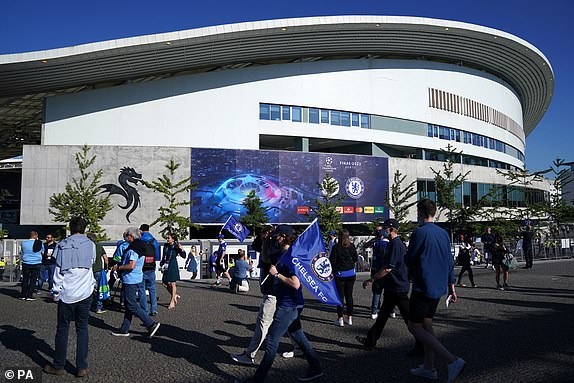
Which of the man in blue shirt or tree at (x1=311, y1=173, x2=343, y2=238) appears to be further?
tree at (x1=311, y1=173, x2=343, y2=238)

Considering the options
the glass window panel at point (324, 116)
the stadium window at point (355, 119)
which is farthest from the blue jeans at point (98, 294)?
the stadium window at point (355, 119)

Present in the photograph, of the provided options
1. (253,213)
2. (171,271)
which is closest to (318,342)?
(171,271)

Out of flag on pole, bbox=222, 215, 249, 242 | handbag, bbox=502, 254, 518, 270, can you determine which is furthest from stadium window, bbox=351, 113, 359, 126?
handbag, bbox=502, 254, 518, 270

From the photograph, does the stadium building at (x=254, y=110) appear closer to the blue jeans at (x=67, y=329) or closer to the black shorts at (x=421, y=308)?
the blue jeans at (x=67, y=329)

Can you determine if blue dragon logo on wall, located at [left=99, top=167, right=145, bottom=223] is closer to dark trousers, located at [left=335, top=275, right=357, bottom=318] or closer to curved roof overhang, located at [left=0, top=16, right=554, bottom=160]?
curved roof overhang, located at [left=0, top=16, right=554, bottom=160]

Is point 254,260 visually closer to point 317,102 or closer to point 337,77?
point 317,102

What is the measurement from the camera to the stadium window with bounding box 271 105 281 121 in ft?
125

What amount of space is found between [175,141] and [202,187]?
5.12m

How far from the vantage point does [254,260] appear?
19.0m

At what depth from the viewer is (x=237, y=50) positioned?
36.6m

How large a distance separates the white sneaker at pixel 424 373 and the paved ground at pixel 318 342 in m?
0.12

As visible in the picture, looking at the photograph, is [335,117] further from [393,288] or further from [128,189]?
[393,288]

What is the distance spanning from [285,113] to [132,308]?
32.4 metres

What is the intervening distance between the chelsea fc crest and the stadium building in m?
28.2
